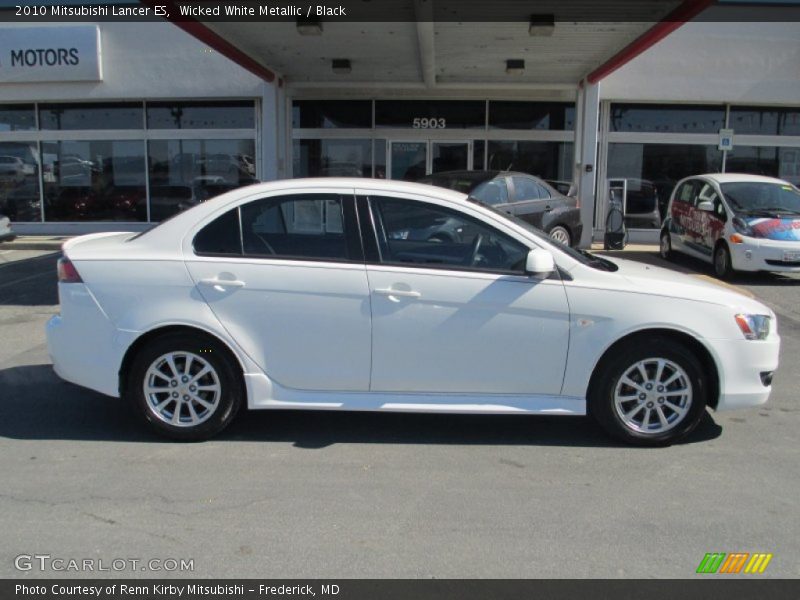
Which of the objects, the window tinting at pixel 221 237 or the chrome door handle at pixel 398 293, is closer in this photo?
the chrome door handle at pixel 398 293

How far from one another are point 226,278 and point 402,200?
49.9 inches

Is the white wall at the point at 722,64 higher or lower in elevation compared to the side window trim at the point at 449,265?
higher

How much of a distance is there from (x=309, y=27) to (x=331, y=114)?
604 cm

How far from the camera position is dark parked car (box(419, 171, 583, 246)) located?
37.8ft

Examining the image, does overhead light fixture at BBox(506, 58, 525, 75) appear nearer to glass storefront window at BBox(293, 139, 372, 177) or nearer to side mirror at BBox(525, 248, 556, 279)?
glass storefront window at BBox(293, 139, 372, 177)

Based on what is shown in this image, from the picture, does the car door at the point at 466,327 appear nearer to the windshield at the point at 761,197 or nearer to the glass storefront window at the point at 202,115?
the windshield at the point at 761,197

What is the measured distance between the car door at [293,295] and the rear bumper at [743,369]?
7.58 ft

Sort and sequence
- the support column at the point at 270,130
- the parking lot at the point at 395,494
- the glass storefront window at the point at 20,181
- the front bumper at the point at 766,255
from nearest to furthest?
the parking lot at the point at 395,494 < the front bumper at the point at 766,255 < the support column at the point at 270,130 < the glass storefront window at the point at 20,181

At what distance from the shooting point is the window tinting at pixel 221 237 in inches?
184

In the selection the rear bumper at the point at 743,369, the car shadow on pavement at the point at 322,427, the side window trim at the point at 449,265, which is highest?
the side window trim at the point at 449,265

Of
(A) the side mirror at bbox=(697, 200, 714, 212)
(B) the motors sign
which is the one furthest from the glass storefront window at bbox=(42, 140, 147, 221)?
(A) the side mirror at bbox=(697, 200, 714, 212)

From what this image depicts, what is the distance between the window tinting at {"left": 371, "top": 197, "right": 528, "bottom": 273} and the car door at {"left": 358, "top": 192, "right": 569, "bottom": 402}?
1cm

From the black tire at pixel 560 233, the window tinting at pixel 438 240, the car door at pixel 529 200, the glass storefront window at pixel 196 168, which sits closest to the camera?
the window tinting at pixel 438 240

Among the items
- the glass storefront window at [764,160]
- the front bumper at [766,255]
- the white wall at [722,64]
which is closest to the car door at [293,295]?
the front bumper at [766,255]
